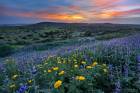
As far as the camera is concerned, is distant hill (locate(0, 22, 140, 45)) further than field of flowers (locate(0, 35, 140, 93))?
Yes

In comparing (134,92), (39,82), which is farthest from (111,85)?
(39,82)

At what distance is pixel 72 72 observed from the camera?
15.9ft

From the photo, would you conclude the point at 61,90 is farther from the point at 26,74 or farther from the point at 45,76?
the point at 26,74

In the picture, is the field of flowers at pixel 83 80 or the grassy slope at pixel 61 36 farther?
the grassy slope at pixel 61 36

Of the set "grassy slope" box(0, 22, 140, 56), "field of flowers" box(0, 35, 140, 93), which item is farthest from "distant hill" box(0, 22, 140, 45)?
"field of flowers" box(0, 35, 140, 93)

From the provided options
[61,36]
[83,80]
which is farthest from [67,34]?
[83,80]

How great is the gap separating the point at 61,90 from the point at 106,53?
3.56m

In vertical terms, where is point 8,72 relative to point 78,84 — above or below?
below

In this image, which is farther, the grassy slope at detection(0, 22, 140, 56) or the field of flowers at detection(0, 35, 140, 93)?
the grassy slope at detection(0, 22, 140, 56)

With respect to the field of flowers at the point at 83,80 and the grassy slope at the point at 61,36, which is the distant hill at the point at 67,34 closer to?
the grassy slope at the point at 61,36

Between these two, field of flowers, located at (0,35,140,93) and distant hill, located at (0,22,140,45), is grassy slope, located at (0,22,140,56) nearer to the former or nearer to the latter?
distant hill, located at (0,22,140,45)

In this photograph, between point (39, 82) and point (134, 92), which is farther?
point (39, 82)

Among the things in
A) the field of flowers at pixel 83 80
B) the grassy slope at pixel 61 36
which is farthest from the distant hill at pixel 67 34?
the field of flowers at pixel 83 80

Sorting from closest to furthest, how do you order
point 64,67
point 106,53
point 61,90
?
point 61,90
point 64,67
point 106,53
